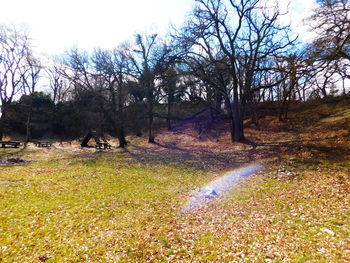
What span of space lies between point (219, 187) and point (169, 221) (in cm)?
374

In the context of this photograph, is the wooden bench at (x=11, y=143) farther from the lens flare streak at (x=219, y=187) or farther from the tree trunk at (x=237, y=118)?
the tree trunk at (x=237, y=118)

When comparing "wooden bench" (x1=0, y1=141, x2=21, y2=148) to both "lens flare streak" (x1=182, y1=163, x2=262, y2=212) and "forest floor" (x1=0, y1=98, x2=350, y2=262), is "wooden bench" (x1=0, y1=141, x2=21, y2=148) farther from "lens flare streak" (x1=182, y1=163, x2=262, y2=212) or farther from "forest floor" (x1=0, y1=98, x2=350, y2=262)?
"lens flare streak" (x1=182, y1=163, x2=262, y2=212)

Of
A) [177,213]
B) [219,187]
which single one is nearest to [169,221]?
[177,213]

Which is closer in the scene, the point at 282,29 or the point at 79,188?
the point at 79,188

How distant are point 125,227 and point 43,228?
216cm

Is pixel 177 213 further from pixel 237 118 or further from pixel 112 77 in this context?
pixel 112 77

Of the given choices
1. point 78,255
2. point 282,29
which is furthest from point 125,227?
point 282,29

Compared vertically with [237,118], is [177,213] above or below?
below

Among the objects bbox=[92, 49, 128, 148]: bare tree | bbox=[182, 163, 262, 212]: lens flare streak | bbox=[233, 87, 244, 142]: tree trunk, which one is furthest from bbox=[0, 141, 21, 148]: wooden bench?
bbox=[233, 87, 244, 142]: tree trunk

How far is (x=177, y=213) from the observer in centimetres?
623

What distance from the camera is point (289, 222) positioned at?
500 centimetres

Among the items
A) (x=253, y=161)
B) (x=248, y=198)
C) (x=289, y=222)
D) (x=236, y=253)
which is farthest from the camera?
(x=253, y=161)

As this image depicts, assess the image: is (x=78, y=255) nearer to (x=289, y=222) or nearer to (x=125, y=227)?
(x=125, y=227)

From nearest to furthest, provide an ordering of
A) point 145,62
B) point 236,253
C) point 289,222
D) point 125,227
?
point 236,253 → point 289,222 → point 125,227 → point 145,62
